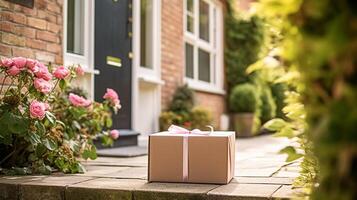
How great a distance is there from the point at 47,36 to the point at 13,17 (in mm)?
429

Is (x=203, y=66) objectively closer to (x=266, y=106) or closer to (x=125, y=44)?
(x=266, y=106)

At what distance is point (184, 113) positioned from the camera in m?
5.98

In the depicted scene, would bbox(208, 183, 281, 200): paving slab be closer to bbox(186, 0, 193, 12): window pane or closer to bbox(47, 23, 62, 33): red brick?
bbox(47, 23, 62, 33): red brick

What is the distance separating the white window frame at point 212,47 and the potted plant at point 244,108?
0.33 metres

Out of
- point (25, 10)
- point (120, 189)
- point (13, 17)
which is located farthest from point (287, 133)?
point (25, 10)

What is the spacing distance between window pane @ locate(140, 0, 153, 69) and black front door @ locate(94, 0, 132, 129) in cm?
53

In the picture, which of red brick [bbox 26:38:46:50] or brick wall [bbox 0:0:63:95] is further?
red brick [bbox 26:38:46:50]

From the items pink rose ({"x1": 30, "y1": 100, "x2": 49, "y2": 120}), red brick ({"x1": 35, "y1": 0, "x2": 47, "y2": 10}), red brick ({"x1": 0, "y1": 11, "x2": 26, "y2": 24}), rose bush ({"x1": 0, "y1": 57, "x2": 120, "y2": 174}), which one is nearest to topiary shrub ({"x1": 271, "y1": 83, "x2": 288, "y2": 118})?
red brick ({"x1": 35, "y1": 0, "x2": 47, "y2": 10})

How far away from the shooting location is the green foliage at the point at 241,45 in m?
8.43

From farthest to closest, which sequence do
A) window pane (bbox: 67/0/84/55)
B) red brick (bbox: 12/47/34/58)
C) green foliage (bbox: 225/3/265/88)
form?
green foliage (bbox: 225/3/265/88)
window pane (bbox: 67/0/84/55)
red brick (bbox: 12/47/34/58)

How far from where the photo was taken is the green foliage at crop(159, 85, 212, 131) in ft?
18.8

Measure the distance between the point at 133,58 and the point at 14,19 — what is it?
80.0 inches

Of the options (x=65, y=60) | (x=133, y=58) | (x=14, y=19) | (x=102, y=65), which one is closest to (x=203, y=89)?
(x=133, y=58)

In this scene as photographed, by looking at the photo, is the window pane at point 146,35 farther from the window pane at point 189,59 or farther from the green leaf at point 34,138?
the green leaf at point 34,138
